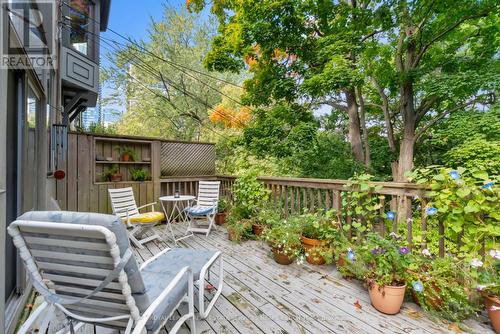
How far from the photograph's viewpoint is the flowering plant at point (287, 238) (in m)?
3.01

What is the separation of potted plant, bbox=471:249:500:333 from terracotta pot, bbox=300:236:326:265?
1366mm

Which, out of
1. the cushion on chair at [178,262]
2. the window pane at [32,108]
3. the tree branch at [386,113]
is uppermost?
the tree branch at [386,113]

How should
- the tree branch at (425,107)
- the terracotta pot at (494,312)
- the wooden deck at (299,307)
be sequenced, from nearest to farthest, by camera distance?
the terracotta pot at (494,312)
the wooden deck at (299,307)
the tree branch at (425,107)

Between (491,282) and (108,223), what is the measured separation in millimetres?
2608

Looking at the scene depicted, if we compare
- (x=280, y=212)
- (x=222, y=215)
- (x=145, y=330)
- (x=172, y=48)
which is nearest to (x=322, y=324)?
(x=145, y=330)

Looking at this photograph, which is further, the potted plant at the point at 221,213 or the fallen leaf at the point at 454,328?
the potted plant at the point at 221,213

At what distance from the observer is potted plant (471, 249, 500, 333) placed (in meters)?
1.82

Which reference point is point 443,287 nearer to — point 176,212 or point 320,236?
point 320,236

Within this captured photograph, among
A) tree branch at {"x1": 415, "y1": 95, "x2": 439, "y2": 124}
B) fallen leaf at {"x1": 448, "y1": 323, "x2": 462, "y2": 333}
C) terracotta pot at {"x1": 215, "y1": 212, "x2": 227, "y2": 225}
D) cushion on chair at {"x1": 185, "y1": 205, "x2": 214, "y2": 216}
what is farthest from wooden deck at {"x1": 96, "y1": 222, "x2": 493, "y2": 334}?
tree branch at {"x1": 415, "y1": 95, "x2": 439, "y2": 124}

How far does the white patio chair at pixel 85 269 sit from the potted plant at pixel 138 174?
374 centimetres

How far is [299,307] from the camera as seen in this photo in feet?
7.18

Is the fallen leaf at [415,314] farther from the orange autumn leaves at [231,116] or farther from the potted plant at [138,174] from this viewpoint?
the orange autumn leaves at [231,116]

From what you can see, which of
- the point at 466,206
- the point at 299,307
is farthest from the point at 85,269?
the point at 466,206

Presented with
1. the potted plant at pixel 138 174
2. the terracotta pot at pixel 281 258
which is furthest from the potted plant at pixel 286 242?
the potted plant at pixel 138 174
